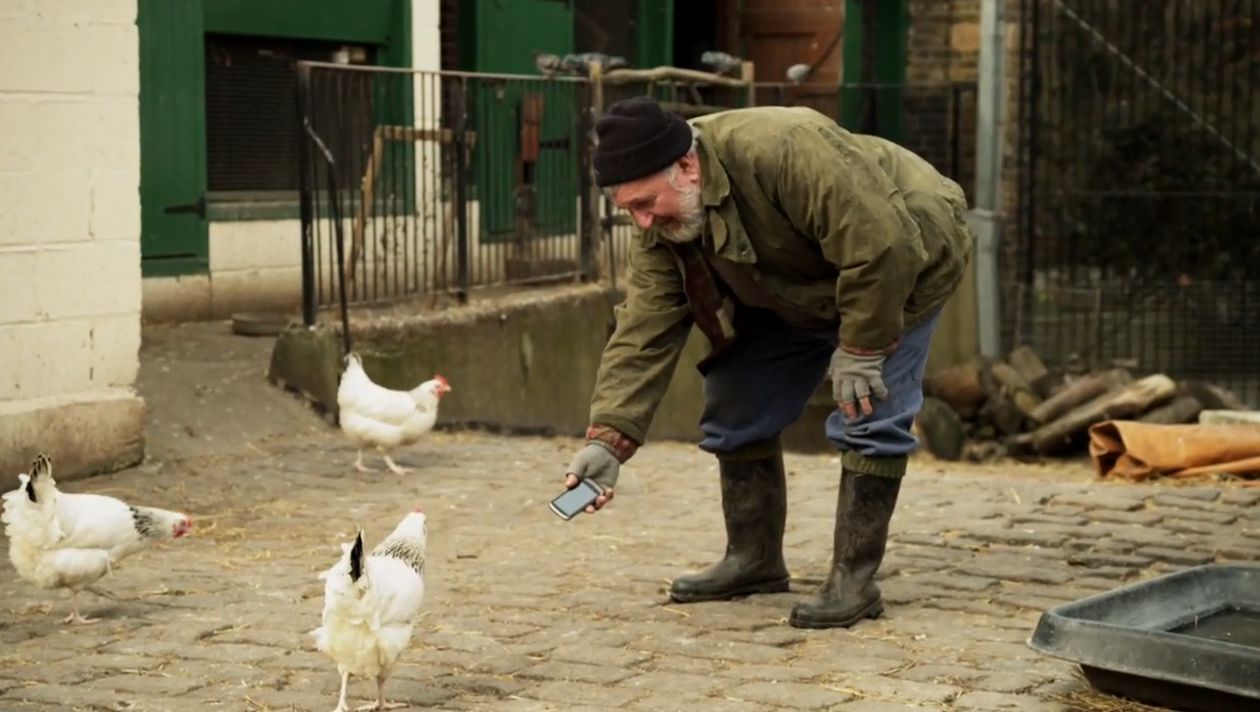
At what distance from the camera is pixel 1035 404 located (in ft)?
50.6

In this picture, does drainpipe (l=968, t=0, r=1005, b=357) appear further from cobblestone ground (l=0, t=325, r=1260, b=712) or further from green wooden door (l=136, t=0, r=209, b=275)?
cobblestone ground (l=0, t=325, r=1260, b=712)

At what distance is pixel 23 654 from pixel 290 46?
27.2ft

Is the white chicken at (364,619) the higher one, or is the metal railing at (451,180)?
the metal railing at (451,180)

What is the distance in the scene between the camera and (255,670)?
588 centimetres

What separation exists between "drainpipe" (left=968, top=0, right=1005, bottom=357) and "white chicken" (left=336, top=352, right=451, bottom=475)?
8309mm

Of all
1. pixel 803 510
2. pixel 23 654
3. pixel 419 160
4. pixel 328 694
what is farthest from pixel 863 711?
pixel 419 160

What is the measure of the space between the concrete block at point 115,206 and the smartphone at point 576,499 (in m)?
3.99

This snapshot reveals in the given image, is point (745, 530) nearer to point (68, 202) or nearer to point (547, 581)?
point (547, 581)

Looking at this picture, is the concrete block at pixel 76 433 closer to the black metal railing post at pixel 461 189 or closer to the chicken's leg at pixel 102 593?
the chicken's leg at pixel 102 593

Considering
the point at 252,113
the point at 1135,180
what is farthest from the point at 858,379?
the point at 1135,180

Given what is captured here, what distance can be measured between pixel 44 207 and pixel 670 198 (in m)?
4.01

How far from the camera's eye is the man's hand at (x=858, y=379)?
5.97 meters

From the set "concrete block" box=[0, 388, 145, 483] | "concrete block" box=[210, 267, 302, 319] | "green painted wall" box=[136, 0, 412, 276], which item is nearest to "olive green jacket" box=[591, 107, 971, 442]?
"concrete block" box=[0, 388, 145, 483]

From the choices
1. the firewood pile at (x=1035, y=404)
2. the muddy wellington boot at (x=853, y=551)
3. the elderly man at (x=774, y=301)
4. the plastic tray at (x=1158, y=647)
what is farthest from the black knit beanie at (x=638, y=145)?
the firewood pile at (x=1035, y=404)
